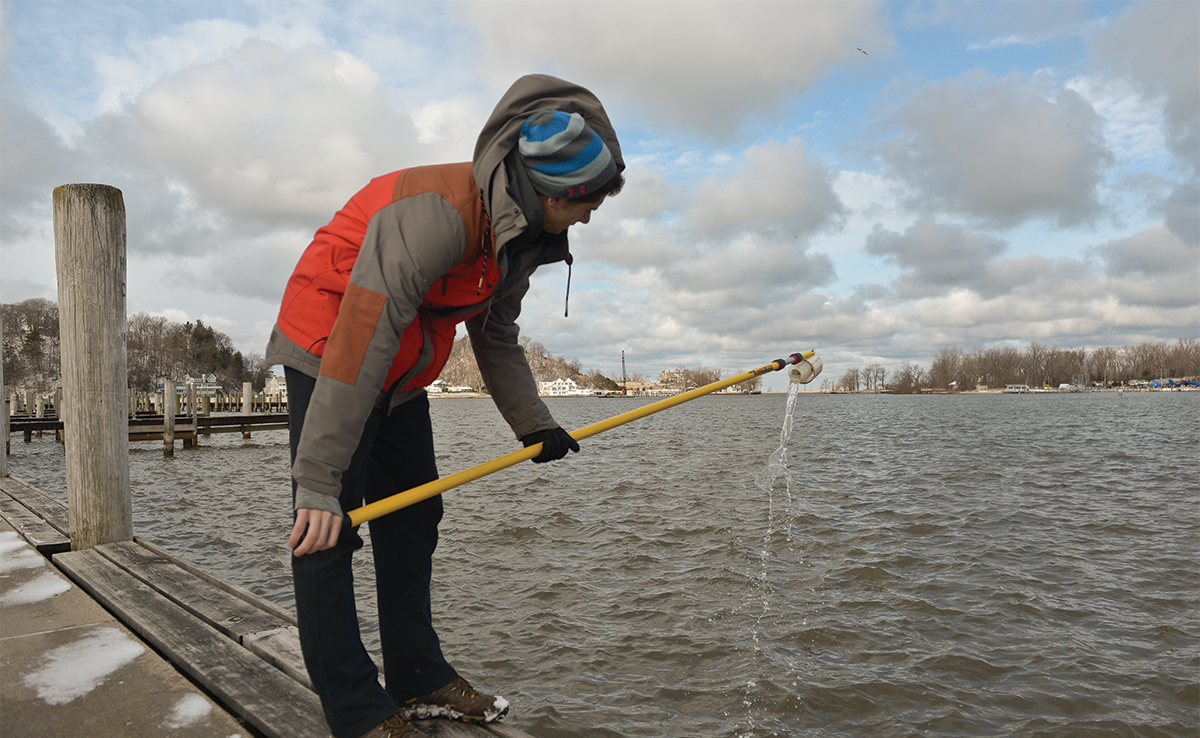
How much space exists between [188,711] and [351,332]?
1.45 m

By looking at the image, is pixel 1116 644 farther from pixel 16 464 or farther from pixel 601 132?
pixel 16 464

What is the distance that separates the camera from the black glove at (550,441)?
94.7 inches

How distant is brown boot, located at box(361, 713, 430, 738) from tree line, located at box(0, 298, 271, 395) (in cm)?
8464

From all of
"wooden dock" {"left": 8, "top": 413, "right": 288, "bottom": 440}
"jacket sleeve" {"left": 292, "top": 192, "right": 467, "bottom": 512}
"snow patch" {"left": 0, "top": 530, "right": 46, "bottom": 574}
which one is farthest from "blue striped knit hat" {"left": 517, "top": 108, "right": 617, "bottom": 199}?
"wooden dock" {"left": 8, "top": 413, "right": 288, "bottom": 440}

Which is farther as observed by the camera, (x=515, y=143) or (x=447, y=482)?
(x=447, y=482)

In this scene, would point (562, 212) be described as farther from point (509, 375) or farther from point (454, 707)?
point (454, 707)

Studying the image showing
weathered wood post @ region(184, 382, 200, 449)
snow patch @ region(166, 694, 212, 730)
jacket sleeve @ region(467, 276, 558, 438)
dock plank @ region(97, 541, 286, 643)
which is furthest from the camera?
weathered wood post @ region(184, 382, 200, 449)

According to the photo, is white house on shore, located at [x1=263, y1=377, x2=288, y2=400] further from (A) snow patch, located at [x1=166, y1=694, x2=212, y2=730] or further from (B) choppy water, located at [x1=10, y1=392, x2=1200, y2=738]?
(B) choppy water, located at [x1=10, y1=392, x2=1200, y2=738]

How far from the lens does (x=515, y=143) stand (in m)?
1.74

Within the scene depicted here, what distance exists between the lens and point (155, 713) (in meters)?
2.08

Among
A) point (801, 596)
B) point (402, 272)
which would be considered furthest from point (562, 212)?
point (801, 596)

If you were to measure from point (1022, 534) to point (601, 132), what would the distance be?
9581 millimetres

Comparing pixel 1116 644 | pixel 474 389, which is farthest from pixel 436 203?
pixel 474 389

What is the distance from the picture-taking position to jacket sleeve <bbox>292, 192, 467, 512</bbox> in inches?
64.0
